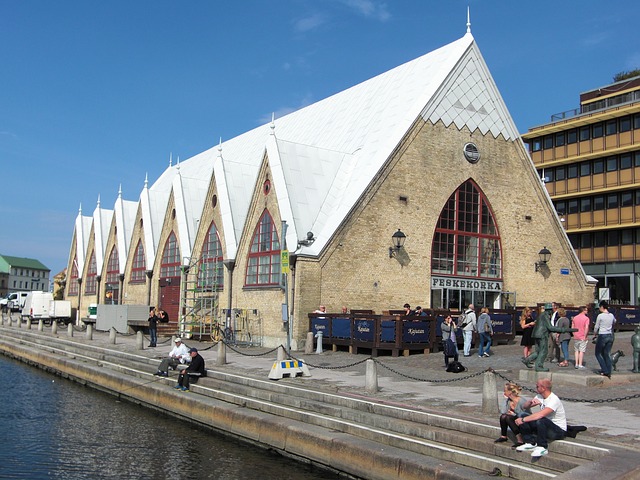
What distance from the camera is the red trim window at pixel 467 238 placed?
29188mm

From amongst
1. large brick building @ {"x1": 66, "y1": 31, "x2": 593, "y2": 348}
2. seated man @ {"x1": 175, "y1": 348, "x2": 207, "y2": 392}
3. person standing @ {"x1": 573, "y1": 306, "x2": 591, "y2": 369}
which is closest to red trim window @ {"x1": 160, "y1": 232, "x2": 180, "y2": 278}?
large brick building @ {"x1": 66, "y1": 31, "x2": 593, "y2": 348}

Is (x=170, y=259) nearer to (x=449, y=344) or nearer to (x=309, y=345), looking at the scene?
(x=309, y=345)

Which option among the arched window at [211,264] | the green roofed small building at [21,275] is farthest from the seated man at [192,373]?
the green roofed small building at [21,275]

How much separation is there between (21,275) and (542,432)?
15963cm

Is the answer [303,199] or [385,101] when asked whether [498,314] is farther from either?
[385,101]

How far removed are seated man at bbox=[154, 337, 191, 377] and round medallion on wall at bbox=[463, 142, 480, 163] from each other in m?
16.2

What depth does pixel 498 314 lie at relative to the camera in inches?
966

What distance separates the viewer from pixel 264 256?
2805 centimetres

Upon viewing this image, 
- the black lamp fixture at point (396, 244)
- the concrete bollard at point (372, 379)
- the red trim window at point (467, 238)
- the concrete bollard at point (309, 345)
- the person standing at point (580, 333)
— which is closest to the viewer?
the concrete bollard at point (372, 379)

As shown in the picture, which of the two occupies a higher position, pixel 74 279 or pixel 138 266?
pixel 138 266

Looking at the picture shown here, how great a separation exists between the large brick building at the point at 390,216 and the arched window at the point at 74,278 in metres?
20.4

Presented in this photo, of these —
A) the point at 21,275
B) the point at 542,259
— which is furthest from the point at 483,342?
the point at 21,275

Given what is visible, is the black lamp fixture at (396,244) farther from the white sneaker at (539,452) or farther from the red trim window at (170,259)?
the white sneaker at (539,452)

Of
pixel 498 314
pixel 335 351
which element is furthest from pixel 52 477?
pixel 498 314
